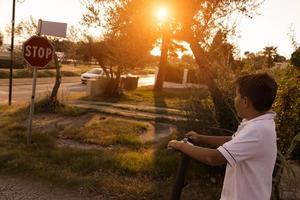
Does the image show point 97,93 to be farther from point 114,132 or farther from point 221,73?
point 221,73

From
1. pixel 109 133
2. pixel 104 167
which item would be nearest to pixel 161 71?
pixel 109 133

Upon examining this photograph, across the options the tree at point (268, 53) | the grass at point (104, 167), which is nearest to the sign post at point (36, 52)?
the grass at point (104, 167)

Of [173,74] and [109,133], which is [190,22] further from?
[173,74]

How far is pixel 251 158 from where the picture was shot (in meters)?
2.16

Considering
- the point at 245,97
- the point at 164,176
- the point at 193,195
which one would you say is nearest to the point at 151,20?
the point at 164,176

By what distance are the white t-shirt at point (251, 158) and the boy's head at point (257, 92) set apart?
0.07 m

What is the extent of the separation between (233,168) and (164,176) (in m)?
3.80

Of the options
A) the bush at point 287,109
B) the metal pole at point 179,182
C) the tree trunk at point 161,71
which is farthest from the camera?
the tree trunk at point 161,71

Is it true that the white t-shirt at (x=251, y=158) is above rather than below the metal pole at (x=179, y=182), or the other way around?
above

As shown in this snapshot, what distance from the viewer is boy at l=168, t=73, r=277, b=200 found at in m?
2.12

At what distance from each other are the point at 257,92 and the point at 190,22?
20.1 feet

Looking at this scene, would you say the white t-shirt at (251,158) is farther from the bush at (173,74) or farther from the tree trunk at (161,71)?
the bush at (173,74)

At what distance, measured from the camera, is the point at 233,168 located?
2.25 meters

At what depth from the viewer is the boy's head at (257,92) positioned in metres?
2.15
